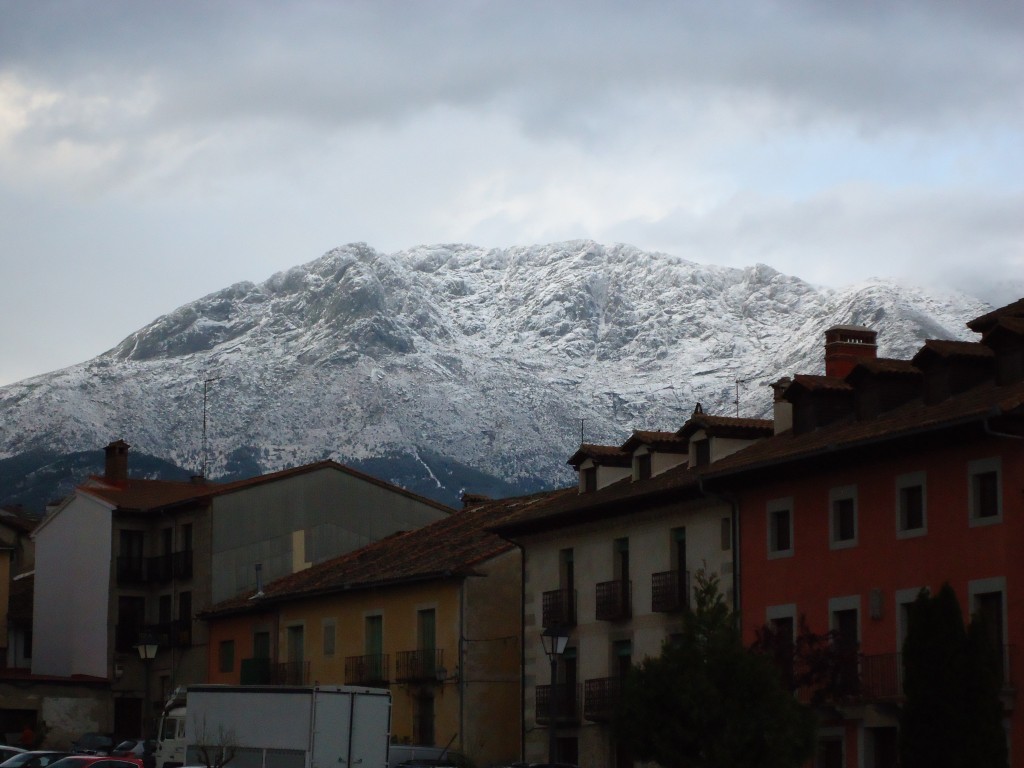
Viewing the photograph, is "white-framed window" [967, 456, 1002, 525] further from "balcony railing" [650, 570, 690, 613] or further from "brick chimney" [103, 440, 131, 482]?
"brick chimney" [103, 440, 131, 482]

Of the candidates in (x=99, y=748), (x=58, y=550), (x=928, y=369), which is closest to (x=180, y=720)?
(x=99, y=748)

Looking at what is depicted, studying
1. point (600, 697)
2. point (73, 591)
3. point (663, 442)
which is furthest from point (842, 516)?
point (73, 591)

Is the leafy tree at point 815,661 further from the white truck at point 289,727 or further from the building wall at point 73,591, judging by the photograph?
the building wall at point 73,591

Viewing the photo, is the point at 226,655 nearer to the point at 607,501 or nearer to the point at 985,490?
the point at 607,501

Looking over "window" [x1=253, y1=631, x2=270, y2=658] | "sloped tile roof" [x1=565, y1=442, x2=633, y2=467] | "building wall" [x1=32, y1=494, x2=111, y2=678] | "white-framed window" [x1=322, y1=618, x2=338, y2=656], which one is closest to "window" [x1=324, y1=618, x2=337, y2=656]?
"white-framed window" [x1=322, y1=618, x2=338, y2=656]

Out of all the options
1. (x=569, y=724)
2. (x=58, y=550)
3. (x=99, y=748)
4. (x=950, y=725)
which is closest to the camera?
(x=950, y=725)

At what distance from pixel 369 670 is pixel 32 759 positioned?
18.2m

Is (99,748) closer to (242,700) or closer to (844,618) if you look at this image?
(242,700)

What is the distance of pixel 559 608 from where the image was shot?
196 ft

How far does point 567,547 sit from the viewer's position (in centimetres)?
6025

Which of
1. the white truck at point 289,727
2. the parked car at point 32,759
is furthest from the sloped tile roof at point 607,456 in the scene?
the parked car at point 32,759

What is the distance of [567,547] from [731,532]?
28.8 ft

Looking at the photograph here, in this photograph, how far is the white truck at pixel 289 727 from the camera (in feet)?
162

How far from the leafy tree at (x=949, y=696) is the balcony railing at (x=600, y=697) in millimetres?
17354
